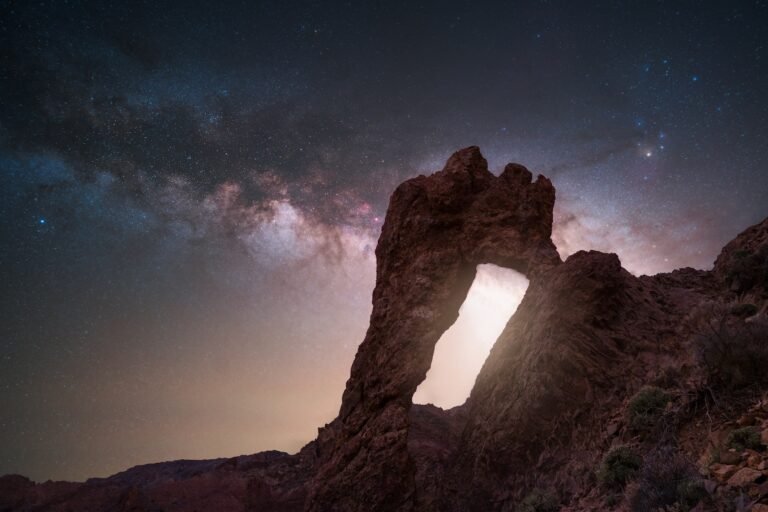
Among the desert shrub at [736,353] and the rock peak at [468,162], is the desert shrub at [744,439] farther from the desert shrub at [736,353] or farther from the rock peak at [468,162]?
the rock peak at [468,162]

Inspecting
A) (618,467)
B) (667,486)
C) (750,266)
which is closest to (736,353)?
(618,467)

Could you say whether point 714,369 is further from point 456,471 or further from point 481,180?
point 481,180

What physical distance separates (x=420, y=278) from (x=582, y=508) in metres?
12.7

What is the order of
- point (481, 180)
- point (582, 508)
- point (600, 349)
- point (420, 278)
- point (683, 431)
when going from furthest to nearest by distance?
1. point (481, 180)
2. point (420, 278)
3. point (600, 349)
4. point (582, 508)
5. point (683, 431)

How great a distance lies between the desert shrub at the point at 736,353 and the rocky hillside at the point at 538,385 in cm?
4

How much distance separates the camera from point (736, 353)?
8.90 metres

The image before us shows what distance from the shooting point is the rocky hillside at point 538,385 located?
8516mm

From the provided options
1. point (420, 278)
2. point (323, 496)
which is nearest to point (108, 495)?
point (323, 496)

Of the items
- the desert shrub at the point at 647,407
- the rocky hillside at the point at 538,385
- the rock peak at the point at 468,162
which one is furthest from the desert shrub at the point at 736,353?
the rock peak at the point at 468,162

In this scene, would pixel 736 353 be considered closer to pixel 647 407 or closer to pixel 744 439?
pixel 744 439

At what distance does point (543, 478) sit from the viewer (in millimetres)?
14469

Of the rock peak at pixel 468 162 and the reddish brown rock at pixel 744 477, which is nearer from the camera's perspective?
the reddish brown rock at pixel 744 477

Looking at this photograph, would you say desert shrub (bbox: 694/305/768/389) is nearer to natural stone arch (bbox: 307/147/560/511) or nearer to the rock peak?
natural stone arch (bbox: 307/147/560/511)

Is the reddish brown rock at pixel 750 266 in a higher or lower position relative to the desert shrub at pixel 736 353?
higher
